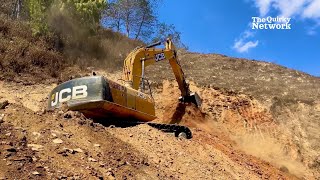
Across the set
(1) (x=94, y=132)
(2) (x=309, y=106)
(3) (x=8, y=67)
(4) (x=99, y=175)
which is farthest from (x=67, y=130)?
(2) (x=309, y=106)

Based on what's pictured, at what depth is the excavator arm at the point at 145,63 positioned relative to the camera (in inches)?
481

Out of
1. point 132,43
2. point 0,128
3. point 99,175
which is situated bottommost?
point 99,175

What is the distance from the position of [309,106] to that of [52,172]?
14437mm

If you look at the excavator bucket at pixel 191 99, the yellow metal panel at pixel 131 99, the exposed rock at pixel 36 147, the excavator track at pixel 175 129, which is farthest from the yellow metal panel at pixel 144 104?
the exposed rock at pixel 36 147

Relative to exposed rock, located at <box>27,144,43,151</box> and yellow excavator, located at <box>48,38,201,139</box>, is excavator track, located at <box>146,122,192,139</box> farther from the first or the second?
exposed rock, located at <box>27,144,43,151</box>

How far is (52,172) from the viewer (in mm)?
5785

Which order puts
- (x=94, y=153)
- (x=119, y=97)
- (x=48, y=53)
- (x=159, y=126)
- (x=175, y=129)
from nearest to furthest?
(x=94, y=153), (x=119, y=97), (x=159, y=126), (x=175, y=129), (x=48, y=53)

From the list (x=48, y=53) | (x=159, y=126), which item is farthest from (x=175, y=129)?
(x=48, y=53)

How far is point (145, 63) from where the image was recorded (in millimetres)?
13055

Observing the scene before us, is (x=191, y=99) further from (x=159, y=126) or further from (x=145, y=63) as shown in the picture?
(x=159, y=126)

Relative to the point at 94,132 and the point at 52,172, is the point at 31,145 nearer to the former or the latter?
the point at 52,172

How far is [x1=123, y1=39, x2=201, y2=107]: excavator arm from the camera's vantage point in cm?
1223

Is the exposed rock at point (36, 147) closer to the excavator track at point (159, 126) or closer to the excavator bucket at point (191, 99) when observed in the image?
the excavator track at point (159, 126)

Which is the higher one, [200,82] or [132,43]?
[132,43]
